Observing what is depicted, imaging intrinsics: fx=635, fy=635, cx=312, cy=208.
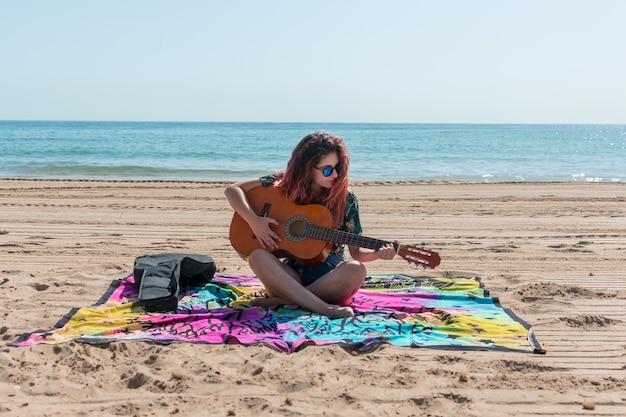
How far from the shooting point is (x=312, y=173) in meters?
4.37

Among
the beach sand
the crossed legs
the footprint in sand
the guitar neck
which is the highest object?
the guitar neck

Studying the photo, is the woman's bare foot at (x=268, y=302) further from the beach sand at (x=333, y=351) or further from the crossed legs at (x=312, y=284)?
the beach sand at (x=333, y=351)

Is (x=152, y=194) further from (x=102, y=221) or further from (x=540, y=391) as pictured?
(x=540, y=391)

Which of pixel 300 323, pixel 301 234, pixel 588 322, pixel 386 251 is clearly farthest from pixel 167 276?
pixel 588 322

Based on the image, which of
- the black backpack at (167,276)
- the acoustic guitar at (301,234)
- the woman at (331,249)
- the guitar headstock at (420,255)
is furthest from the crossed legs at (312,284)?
the black backpack at (167,276)

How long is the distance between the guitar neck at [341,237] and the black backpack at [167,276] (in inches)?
42.2

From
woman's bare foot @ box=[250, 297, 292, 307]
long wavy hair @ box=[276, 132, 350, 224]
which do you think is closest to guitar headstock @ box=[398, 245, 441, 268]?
long wavy hair @ box=[276, 132, 350, 224]

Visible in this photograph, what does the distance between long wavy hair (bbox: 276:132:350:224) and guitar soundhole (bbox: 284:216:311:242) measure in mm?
139

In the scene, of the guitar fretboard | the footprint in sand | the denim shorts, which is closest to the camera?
the footprint in sand

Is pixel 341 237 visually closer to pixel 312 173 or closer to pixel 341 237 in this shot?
pixel 341 237

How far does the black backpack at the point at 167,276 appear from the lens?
4387 millimetres

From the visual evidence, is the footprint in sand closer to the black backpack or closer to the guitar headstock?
the guitar headstock

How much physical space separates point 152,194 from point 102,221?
3510 millimetres

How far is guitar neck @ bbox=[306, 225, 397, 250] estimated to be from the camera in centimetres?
425
